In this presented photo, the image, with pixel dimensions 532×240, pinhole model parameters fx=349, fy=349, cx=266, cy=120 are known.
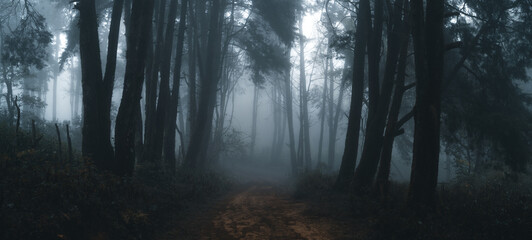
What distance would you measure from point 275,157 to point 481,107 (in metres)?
23.0

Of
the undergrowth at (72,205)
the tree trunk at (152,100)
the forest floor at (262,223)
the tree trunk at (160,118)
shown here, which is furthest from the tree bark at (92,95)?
the forest floor at (262,223)

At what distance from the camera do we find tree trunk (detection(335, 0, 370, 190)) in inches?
442

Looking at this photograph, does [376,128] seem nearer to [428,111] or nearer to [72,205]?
[428,111]

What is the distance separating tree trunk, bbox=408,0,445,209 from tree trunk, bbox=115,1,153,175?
656 centimetres

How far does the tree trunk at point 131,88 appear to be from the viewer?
860 cm

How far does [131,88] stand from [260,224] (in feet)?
15.1

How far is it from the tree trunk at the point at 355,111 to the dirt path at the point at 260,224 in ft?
7.97

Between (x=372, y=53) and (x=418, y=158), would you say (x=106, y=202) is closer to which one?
(x=418, y=158)

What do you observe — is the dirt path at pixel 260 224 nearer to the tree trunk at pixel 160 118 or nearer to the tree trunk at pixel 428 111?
the tree trunk at pixel 428 111

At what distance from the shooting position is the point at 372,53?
1116cm

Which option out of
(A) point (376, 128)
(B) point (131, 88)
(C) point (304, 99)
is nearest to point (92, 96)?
(B) point (131, 88)

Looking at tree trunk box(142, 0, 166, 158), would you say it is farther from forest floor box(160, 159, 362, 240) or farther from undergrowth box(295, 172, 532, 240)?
undergrowth box(295, 172, 532, 240)

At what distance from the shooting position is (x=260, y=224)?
725 centimetres

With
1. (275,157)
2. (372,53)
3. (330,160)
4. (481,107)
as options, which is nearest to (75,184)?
(372,53)
